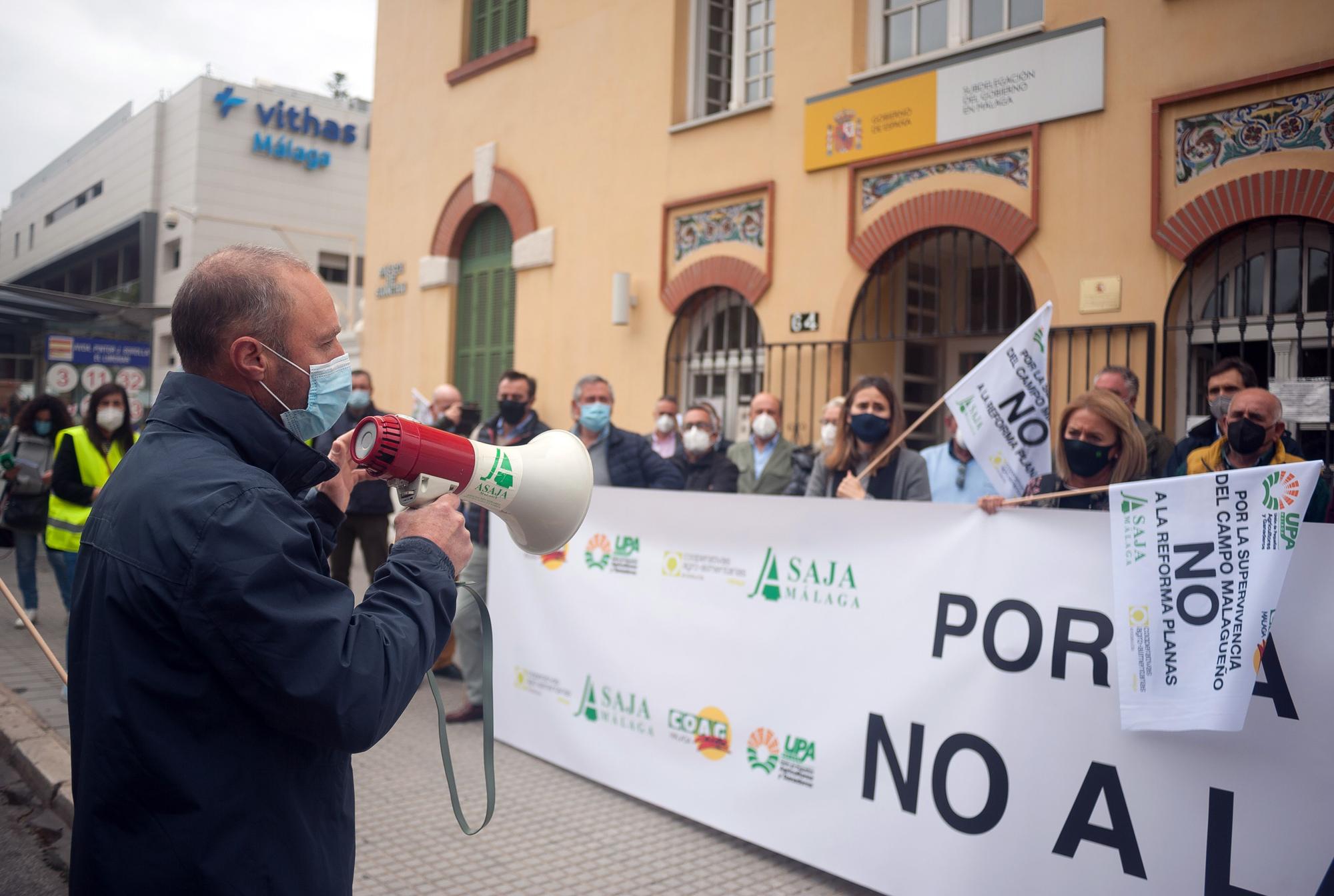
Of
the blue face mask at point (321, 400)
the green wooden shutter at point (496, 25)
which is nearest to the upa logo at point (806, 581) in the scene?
the blue face mask at point (321, 400)

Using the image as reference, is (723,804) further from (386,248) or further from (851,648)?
(386,248)

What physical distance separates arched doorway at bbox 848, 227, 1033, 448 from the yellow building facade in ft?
0.09

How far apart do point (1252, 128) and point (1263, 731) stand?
4.77 meters

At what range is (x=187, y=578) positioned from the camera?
1.51m

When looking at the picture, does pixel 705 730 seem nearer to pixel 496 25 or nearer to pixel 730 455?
pixel 730 455

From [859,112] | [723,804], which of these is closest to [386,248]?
[859,112]

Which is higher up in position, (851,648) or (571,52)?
(571,52)

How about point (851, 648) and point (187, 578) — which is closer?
point (187, 578)

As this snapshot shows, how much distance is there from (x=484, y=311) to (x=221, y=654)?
37.7 feet

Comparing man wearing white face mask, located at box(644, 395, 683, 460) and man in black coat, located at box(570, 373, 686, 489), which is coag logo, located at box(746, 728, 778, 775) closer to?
man in black coat, located at box(570, 373, 686, 489)

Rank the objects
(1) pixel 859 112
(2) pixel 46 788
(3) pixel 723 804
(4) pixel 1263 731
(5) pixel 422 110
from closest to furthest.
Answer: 1. (4) pixel 1263 731
2. (3) pixel 723 804
3. (2) pixel 46 788
4. (1) pixel 859 112
5. (5) pixel 422 110

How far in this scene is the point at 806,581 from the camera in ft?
13.2

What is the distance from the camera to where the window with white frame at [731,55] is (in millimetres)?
9719

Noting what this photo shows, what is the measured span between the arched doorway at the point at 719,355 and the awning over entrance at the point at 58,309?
10.6 m
